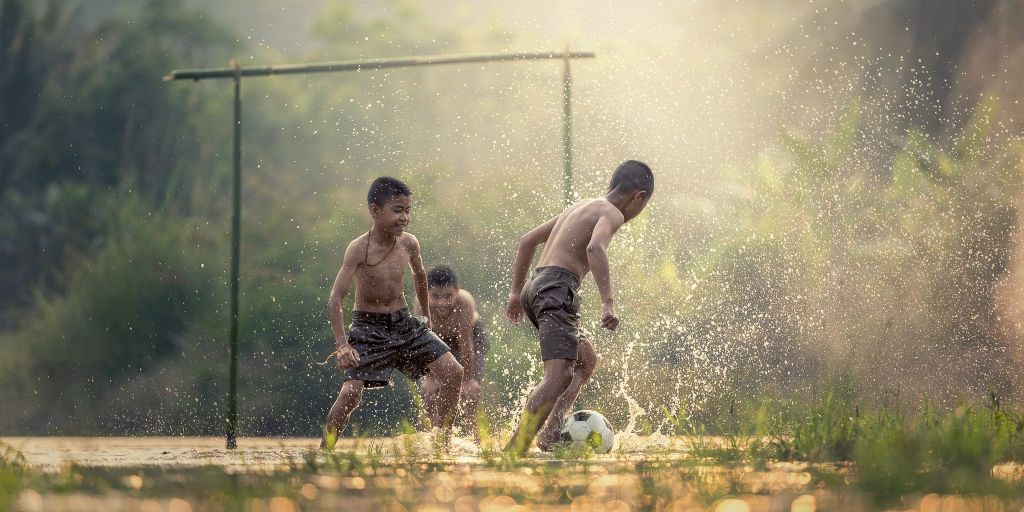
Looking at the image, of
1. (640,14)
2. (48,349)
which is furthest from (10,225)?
(640,14)

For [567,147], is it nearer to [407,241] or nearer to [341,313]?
[407,241]

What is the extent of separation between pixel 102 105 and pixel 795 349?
2907 centimetres

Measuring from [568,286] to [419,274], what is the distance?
4.09ft

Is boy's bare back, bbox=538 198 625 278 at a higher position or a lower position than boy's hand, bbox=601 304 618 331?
higher

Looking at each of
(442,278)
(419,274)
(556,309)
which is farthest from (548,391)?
(442,278)

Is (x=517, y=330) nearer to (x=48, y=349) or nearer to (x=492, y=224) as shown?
(x=492, y=224)

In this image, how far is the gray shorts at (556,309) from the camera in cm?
920

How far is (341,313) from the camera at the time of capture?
9812 millimetres

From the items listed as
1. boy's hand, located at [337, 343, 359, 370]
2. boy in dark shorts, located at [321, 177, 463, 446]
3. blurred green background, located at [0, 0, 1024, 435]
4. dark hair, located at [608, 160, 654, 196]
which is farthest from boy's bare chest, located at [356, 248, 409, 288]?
blurred green background, located at [0, 0, 1024, 435]

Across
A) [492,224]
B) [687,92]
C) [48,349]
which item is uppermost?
[687,92]

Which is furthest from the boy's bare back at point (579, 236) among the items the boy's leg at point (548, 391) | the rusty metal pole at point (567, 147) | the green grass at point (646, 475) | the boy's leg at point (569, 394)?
the rusty metal pole at point (567, 147)

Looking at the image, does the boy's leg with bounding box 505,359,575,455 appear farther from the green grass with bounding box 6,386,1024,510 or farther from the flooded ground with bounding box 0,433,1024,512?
the flooded ground with bounding box 0,433,1024,512

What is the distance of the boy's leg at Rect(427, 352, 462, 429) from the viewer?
9867 millimetres

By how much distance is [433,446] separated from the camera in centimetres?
836
